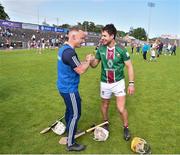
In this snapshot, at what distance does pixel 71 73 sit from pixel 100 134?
63.1 inches

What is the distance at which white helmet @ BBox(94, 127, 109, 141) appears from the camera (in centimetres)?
551

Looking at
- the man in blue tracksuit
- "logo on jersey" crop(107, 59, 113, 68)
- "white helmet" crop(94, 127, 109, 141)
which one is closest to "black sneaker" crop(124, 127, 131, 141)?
"white helmet" crop(94, 127, 109, 141)

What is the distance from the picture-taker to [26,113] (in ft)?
23.9

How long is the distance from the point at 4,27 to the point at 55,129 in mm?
44137

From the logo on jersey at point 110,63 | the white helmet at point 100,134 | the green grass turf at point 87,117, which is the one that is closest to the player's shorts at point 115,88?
the logo on jersey at point 110,63

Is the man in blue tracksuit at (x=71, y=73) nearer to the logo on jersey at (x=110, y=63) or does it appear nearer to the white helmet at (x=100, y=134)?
the white helmet at (x=100, y=134)

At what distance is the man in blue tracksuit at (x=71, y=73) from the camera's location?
14.9 ft

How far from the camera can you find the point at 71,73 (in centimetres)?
475

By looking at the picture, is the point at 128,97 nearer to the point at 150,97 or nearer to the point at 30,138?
the point at 150,97

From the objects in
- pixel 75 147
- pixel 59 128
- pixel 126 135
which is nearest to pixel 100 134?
pixel 126 135

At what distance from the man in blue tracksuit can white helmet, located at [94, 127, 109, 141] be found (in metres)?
0.49

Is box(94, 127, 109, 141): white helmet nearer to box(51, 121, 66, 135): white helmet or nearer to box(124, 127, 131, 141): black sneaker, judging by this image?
box(124, 127, 131, 141): black sneaker

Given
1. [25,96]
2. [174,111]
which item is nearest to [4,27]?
[25,96]

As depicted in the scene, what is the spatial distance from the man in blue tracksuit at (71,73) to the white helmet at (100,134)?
0.49 metres
